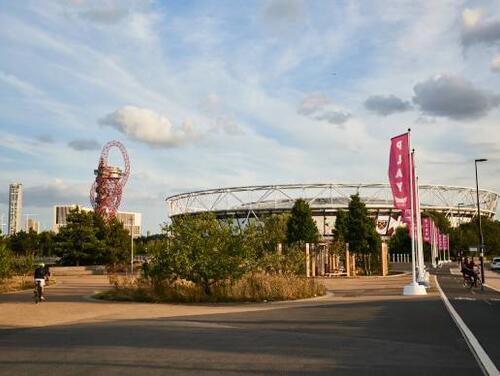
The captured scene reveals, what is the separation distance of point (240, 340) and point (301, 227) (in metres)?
50.6

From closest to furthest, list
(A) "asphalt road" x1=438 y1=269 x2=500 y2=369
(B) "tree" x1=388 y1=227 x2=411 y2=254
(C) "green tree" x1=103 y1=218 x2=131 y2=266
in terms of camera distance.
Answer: (A) "asphalt road" x1=438 y1=269 x2=500 y2=369 → (C) "green tree" x1=103 y1=218 x2=131 y2=266 → (B) "tree" x1=388 y1=227 x2=411 y2=254

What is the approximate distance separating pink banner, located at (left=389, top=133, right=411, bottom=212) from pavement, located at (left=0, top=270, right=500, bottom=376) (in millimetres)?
7306

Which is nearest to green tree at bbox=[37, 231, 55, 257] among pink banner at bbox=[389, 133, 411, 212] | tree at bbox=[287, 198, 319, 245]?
tree at bbox=[287, 198, 319, 245]

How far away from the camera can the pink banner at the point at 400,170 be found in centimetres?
2767

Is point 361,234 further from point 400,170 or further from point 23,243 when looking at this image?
point 23,243

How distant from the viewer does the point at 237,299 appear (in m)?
Result: 23.7

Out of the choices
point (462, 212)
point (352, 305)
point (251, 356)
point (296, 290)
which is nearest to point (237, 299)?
point (296, 290)

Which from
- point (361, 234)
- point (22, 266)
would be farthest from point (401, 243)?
point (22, 266)

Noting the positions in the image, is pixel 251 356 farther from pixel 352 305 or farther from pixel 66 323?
pixel 352 305

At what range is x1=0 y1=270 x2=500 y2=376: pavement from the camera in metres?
9.35

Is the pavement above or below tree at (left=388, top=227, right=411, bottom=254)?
below

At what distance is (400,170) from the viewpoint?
90.9 ft

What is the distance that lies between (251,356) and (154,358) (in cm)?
156

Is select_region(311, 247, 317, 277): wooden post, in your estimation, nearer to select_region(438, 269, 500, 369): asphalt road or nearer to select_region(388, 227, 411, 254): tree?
select_region(438, 269, 500, 369): asphalt road
